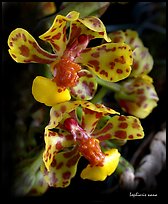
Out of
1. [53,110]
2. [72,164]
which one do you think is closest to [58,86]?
[53,110]

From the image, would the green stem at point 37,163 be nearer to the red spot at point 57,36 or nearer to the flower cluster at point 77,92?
the flower cluster at point 77,92

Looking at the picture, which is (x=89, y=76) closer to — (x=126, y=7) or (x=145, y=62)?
(x=145, y=62)

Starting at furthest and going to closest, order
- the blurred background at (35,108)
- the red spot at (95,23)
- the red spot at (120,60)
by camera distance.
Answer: the blurred background at (35,108) < the red spot at (120,60) < the red spot at (95,23)

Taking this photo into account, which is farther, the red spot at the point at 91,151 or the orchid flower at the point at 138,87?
the orchid flower at the point at 138,87

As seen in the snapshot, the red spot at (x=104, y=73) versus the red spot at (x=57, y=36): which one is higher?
the red spot at (x=57, y=36)

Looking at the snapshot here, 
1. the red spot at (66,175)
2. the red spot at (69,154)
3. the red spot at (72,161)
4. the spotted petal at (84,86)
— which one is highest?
the spotted petal at (84,86)

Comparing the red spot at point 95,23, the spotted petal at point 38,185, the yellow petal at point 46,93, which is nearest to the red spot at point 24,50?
the yellow petal at point 46,93

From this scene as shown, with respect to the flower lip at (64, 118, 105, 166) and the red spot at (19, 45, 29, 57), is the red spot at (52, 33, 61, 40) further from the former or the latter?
the flower lip at (64, 118, 105, 166)

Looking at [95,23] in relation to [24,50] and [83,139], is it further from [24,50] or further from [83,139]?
[83,139]
